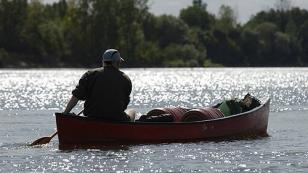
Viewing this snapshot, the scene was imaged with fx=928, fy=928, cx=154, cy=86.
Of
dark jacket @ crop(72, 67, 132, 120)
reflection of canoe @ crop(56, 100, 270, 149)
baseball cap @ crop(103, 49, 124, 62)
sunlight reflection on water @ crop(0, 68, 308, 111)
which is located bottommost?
sunlight reflection on water @ crop(0, 68, 308, 111)

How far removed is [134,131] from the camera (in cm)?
2048

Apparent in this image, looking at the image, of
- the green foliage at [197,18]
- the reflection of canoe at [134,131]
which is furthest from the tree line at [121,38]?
the reflection of canoe at [134,131]

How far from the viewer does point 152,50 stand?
13050cm

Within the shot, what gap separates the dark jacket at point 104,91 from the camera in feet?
66.6

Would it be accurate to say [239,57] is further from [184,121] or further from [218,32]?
[184,121]

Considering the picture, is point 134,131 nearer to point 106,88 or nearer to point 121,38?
point 106,88

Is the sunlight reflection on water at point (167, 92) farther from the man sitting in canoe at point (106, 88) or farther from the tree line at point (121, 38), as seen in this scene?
the man sitting in canoe at point (106, 88)

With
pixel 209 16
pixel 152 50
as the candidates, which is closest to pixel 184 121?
pixel 152 50

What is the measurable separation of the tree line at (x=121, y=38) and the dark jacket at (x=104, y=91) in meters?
96.4

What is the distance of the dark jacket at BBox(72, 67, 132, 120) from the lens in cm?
2031

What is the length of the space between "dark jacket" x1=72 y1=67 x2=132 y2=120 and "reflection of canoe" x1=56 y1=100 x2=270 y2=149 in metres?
0.38

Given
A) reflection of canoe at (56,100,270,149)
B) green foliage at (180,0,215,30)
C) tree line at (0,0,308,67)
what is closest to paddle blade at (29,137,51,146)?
reflection of canoe at (56,100,270,149)

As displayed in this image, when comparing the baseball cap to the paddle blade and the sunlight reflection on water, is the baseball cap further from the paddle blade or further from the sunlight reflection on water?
the sunlight reflection on water

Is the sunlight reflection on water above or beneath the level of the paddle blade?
beneath
